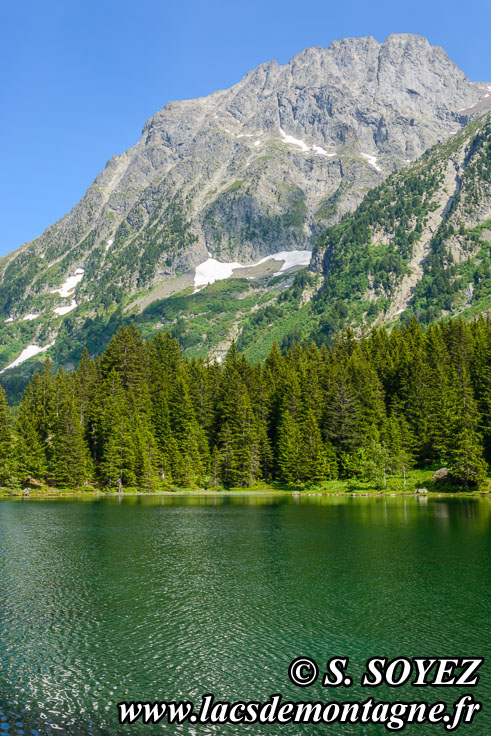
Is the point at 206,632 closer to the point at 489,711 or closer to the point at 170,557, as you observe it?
the point at 489,711

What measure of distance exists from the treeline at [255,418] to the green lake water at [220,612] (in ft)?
182

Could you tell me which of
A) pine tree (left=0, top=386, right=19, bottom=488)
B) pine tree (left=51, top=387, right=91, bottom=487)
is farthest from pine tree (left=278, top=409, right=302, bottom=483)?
pine tree (left=0, top=386, right=19, bottom=488)

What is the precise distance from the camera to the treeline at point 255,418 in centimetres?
11431

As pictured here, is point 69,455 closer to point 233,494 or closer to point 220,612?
point 233,494

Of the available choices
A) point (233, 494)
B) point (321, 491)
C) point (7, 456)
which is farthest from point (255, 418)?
point (7, 456)

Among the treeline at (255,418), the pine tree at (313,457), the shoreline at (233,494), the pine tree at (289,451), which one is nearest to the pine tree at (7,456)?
the treeline at (255,418)

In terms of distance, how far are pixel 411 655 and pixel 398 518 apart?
1806 inches

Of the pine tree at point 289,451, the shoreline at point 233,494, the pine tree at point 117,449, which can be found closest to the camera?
the shoreline at point 233,494

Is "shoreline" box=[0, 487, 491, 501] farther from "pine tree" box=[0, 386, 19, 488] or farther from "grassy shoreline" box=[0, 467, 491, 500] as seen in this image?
"pine tree" box=[0, 386, 19, 488]

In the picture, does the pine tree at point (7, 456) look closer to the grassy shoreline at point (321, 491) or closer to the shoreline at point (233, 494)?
the grassy shoreline at point (321, 491)

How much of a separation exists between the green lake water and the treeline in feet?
182

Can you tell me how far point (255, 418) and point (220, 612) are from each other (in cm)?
10032

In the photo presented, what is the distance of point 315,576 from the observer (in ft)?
128

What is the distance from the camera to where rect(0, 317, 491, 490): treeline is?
114 meters
